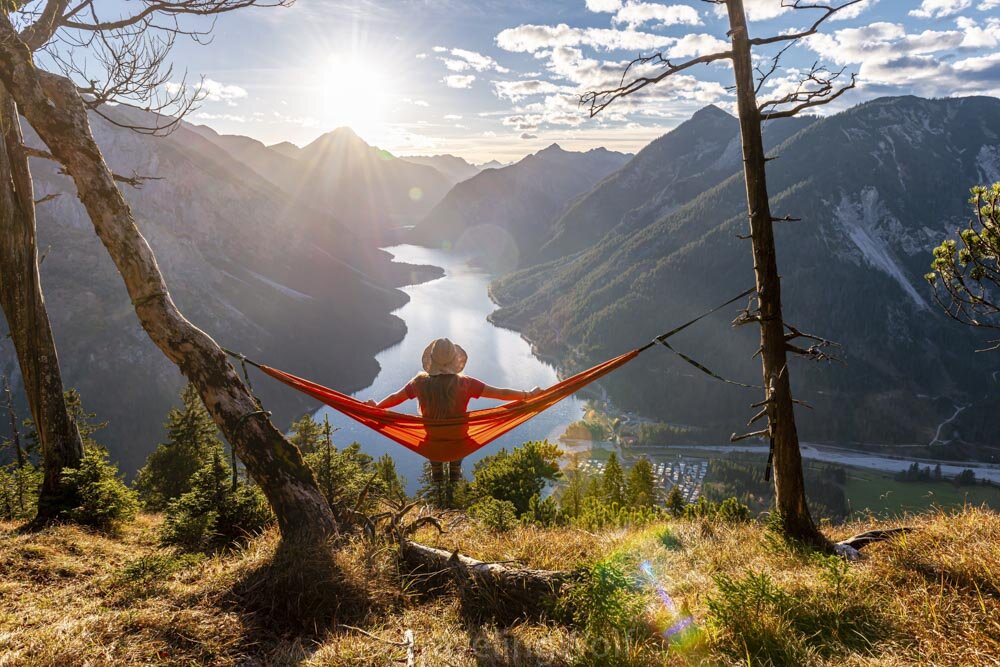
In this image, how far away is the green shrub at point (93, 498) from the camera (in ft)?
18.0

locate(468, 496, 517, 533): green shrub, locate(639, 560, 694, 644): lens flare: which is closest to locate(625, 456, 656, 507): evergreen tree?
locate(468, 496, 517, 533): green shrub

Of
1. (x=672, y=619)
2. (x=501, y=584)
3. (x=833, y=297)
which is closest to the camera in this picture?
(x=672, y=619)

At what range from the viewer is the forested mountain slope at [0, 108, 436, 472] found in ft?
317

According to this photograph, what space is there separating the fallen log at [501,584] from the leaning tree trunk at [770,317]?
2.58 m

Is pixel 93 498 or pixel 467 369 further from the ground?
pixel 93 498

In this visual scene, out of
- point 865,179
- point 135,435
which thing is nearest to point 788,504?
A: point 135,435

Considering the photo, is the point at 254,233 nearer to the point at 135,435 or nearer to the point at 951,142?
the point at 135,435

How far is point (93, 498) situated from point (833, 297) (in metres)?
178

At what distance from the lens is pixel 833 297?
15088cm

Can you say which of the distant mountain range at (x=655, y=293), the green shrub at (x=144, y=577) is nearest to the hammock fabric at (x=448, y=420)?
the green shrub at (x=144, y=577)

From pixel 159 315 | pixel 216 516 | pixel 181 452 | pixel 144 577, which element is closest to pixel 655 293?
pixel 181 452

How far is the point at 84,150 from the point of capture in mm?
4848

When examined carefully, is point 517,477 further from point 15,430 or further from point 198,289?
point 198,289

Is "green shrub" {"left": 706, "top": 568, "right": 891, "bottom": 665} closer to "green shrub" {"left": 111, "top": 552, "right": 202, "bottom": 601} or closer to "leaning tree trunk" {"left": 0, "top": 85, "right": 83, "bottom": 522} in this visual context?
"green shrub" {"left": 111, "top": 552, "right": 202, "bottom": 601}
